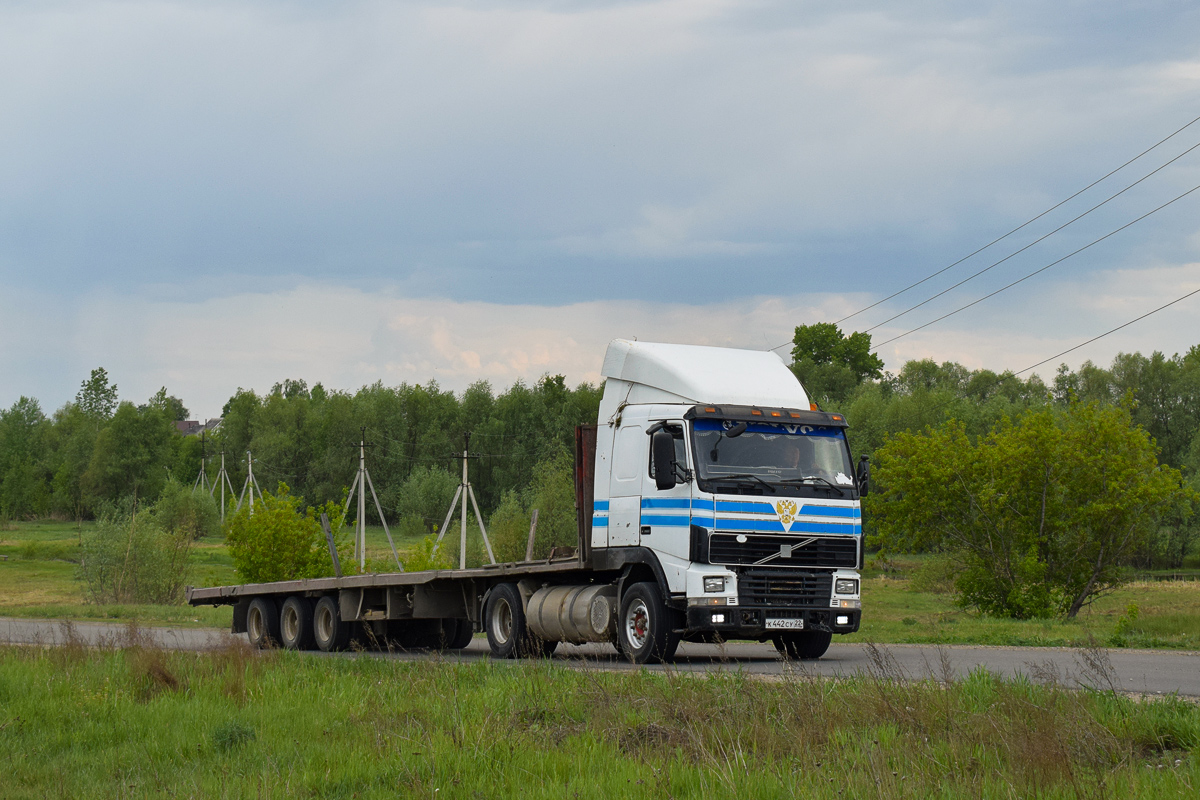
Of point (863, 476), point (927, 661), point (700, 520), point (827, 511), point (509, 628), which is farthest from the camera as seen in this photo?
point (509, 628)

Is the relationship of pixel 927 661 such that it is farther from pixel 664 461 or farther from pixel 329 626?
pixel 329 626

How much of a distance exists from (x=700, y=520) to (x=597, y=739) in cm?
570

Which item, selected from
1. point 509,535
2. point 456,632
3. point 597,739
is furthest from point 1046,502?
point 509,535

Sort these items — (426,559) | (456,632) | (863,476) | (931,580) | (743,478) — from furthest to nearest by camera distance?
(426,559)
(931,580)
(456,632)
(863,476)
(743,478)

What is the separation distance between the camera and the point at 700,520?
12914 mm

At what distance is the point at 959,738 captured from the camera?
6.62 meters

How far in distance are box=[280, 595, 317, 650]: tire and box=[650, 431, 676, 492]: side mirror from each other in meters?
8.54

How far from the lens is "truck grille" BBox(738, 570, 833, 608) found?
1310 centimetres

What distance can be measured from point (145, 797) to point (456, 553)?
60.0 meters

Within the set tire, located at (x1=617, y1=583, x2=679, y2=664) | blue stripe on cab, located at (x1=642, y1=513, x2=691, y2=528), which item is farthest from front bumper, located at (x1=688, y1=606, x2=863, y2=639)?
blue stripe on cab, located at (x1=642, y1=513, x2=691, y2=528)

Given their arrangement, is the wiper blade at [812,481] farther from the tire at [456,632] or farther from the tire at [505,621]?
the tire at [456,632]

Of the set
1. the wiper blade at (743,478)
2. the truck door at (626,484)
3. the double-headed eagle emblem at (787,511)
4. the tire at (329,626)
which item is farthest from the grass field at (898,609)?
the tire at (329,626)

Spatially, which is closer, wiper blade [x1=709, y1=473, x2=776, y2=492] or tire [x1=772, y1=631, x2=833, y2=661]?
wiper blade [x1=709, y1=473, x2=776, y2=492]

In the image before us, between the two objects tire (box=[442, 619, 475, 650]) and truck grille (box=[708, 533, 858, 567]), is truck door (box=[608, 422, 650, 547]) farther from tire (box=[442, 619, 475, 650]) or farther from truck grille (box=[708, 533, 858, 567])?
tire (box=[442, 619, 475, 650])
